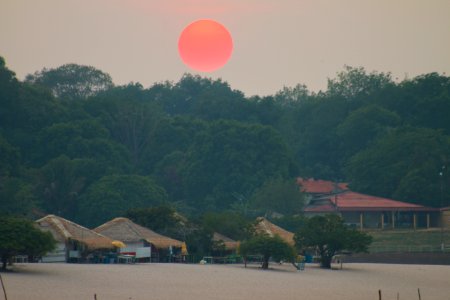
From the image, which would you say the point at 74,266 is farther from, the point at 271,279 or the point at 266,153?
the point at 266,153

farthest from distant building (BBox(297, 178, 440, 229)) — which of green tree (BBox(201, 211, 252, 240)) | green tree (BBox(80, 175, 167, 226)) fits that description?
green tree (BBox(201, 211, 252, 240))

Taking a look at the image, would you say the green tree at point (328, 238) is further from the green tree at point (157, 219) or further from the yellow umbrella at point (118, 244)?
the yellow umbrella at point (118, 244)

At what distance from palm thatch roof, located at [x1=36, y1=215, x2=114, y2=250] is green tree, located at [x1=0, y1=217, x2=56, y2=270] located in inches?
322

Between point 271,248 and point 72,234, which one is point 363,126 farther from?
point 72,234

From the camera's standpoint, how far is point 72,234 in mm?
59531

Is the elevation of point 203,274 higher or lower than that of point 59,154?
lower

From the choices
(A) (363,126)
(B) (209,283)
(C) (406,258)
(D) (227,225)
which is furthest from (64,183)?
(B) (209,283)

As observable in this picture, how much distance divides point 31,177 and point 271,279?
50008 mm

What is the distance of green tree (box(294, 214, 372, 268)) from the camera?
62.1 meters

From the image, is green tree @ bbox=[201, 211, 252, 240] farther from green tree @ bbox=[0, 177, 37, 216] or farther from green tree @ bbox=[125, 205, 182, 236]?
green tree @ bbox=[0, 177, 37, 216]

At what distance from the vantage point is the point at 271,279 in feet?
168

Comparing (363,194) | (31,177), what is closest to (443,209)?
(363,194)

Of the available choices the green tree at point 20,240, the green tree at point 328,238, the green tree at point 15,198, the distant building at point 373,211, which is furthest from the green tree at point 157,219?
the distant building at point 373,211

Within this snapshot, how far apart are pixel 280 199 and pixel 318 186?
13.2 meters
